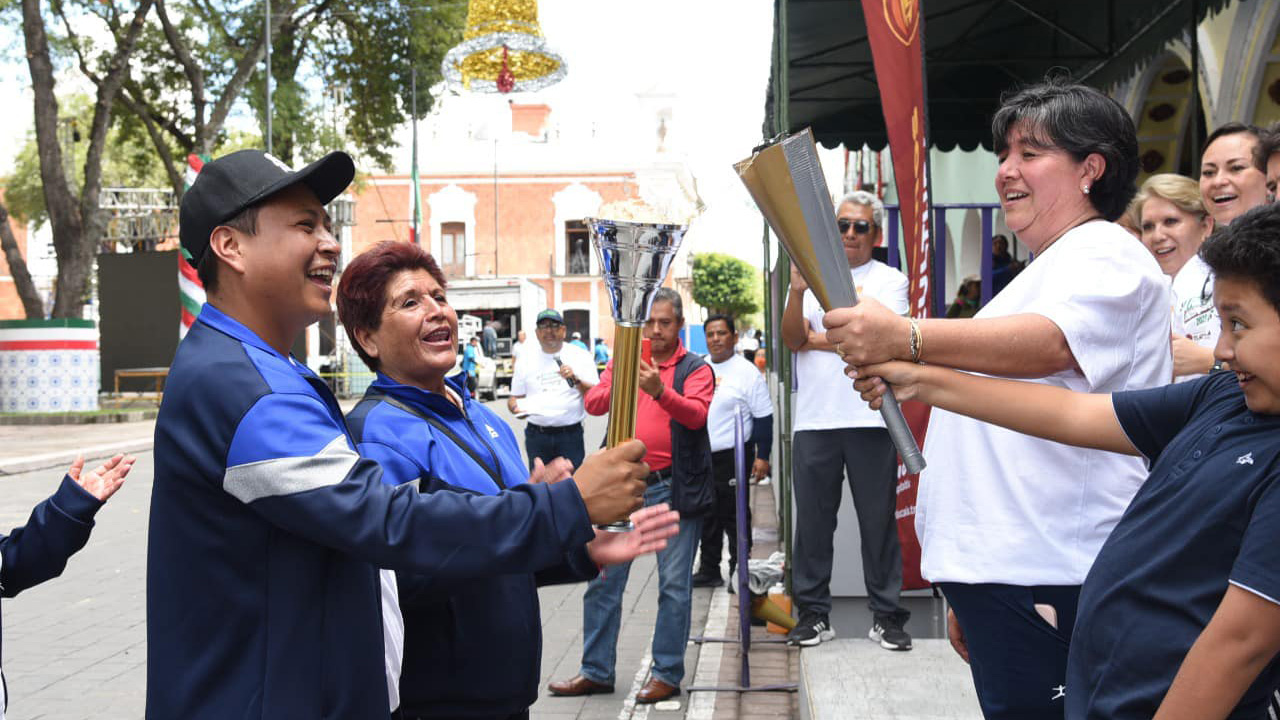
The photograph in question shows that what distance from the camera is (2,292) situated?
57625mm

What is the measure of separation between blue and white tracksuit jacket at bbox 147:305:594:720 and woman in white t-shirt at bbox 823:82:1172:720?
824 mm

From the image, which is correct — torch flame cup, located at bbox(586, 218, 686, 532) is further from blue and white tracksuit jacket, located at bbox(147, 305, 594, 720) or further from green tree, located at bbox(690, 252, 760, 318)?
green tree, located at bbox(690, 252, 760, 318)

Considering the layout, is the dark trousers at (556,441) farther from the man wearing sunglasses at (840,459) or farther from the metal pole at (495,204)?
the metal pole at (495,204)

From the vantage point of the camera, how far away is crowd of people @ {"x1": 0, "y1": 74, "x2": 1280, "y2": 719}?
1.77 metres

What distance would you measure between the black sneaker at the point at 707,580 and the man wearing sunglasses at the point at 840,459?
2679mm

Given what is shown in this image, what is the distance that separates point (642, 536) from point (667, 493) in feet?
13.9

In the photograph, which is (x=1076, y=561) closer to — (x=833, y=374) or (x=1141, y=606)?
(x=1141, y=606)

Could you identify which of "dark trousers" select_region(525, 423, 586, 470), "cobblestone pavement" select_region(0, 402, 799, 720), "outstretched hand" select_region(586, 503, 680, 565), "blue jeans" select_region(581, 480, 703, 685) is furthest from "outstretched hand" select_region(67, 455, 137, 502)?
"dark trousers" select_region(525, 423, 586, 470)

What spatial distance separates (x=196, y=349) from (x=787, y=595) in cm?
492

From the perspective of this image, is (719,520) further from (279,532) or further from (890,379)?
(279,532)

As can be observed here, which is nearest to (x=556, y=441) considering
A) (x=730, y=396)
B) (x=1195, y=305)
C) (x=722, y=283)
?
(x=730, y=396)

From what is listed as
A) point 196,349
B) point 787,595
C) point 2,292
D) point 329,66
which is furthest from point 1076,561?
point 2,292

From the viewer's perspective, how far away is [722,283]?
72.5 meters

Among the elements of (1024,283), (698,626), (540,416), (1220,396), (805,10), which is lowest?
(698,626)
